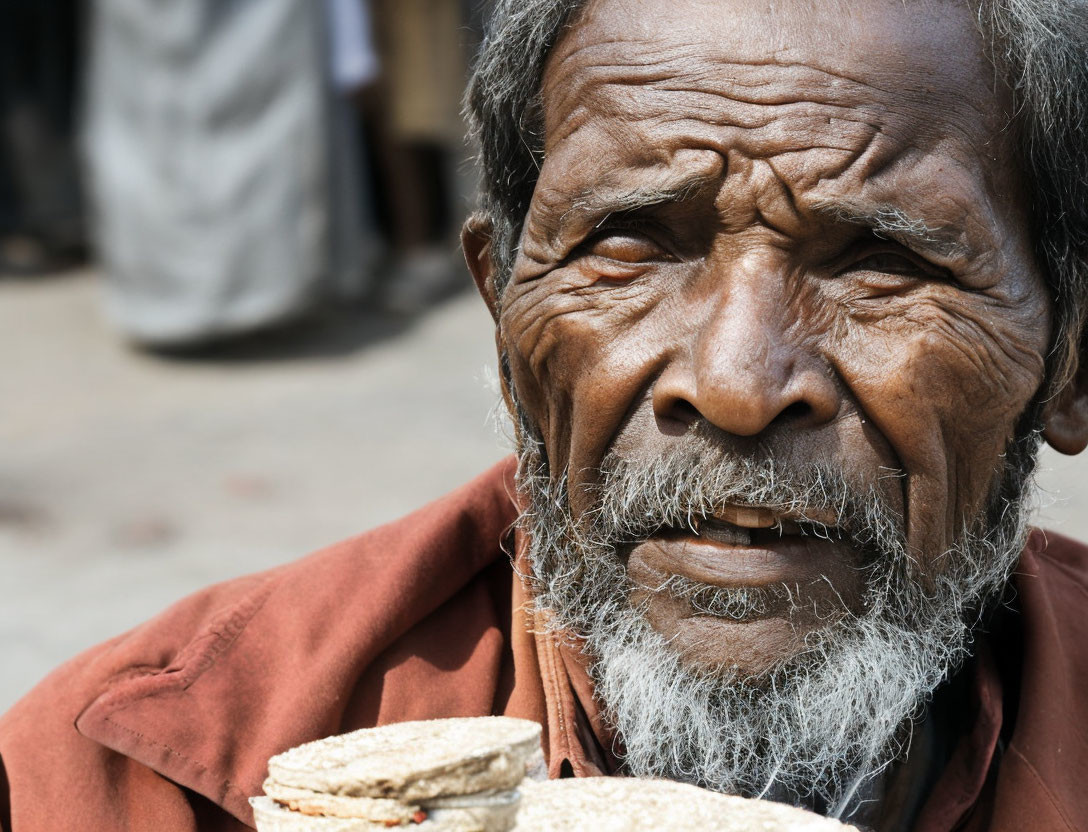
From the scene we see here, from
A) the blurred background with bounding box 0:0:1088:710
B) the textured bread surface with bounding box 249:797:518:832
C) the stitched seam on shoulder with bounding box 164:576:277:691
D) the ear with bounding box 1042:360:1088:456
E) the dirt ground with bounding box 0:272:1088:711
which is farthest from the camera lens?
the blurred background with bounding box 0:0:1088:710

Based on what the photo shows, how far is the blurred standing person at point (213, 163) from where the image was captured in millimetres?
8180

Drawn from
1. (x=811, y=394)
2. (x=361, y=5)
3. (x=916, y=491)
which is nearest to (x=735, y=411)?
(x=811, y=394)

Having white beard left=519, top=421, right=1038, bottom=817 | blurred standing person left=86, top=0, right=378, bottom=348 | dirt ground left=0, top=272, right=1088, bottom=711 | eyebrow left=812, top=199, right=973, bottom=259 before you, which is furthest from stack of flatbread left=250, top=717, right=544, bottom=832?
blurred standing person left=86, top=0, right=378, bottom=348

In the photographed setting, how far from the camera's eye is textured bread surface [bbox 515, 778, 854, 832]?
1.58m

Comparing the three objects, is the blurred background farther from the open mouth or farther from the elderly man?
the open mouth

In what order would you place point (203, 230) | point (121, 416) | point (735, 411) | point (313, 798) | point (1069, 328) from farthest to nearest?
point (203, 230), point (121, 416), point (1069, 328), point (735, 411), point (313, 798)

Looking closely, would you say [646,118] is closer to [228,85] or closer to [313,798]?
[313,798]

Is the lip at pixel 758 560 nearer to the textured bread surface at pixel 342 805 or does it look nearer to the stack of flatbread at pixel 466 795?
the stack of flatbread at pixel 466 795

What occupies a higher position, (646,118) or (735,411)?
(646,118)

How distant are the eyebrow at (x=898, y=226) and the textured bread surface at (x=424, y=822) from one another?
41.7 inches

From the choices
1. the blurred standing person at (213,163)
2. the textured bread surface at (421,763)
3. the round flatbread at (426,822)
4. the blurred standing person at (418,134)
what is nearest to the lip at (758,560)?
the textured bread surface at (421,763)

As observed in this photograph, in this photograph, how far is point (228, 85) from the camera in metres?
8.20

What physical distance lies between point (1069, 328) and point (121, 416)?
6427 millimetres

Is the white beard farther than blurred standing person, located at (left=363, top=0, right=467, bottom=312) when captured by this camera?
No
